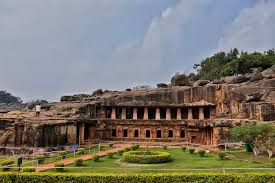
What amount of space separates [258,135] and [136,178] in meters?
12.3

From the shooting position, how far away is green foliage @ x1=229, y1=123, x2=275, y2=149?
22.0 meters

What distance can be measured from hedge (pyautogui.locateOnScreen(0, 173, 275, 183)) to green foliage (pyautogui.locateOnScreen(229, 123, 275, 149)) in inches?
336

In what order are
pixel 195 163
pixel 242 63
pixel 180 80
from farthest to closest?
pixel 242 63
pixel 180 80
pixel 195 163

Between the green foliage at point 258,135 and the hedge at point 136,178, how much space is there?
8539mm

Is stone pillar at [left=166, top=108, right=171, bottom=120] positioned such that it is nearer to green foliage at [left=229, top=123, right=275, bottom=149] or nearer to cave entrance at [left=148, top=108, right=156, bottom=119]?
cave entrance at [left=148, top=108, right=156, bottom=119]

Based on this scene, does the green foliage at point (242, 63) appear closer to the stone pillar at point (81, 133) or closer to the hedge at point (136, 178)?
the stone pillar at point (81, 133)

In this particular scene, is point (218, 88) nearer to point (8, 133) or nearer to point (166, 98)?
point (166, 98)

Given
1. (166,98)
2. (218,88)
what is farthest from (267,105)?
(166,98)

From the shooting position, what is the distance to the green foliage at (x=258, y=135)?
2203cm

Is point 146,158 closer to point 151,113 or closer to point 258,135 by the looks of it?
point 258,135

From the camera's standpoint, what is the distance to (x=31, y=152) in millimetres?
27250

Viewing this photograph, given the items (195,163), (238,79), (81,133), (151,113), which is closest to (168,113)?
(151,113)

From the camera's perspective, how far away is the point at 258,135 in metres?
22.6

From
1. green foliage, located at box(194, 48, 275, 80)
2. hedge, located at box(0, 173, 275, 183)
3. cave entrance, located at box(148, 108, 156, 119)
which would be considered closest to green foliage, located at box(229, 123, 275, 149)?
hedge, located at box(0, 173, 275, 183)
